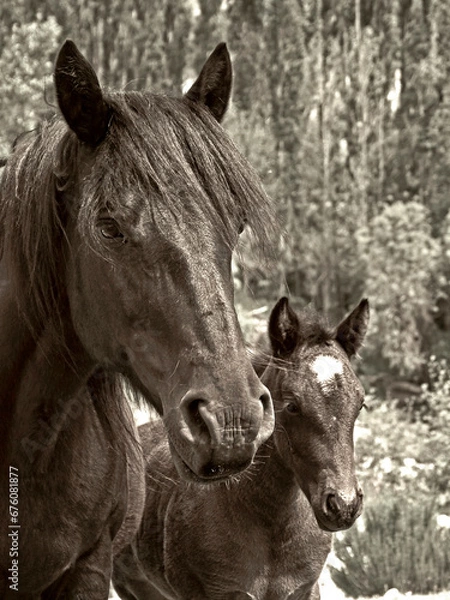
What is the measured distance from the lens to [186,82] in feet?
86.6

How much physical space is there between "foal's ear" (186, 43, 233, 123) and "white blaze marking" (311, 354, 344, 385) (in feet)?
6.52

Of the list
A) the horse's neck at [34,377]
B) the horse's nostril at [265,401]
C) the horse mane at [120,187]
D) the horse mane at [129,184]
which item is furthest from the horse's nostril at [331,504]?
the horse's nostril at [265,401]

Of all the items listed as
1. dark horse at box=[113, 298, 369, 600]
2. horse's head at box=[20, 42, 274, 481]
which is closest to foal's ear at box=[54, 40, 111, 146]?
horse's head at box=[20, 42, 274, 481]

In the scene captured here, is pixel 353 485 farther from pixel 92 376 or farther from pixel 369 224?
pixel 369 224

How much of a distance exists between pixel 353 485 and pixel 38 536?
2.00 m

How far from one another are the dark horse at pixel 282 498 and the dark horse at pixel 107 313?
1646 millimetres

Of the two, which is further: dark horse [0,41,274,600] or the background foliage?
the background foliage

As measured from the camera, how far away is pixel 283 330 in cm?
531

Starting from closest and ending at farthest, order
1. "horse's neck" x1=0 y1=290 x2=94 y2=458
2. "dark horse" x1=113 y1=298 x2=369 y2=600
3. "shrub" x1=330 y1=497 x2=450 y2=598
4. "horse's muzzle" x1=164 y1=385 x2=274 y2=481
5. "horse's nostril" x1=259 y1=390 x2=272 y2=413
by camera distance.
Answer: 1. "horse's muzzle" x1=164 y1=385 x2=274 y2=481
2. "horse's nostril" x1=259 y1=390 x2=272 y2=413
3. "horse's neck" x1=0 y1=290 x2=94 y2=458
4. "dark horse" x1=113 y1=298 x2=369 y2=600
5. "shrub" x1=330 y1=497 x2=450 y2=598

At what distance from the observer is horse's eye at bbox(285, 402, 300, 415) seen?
5145mm

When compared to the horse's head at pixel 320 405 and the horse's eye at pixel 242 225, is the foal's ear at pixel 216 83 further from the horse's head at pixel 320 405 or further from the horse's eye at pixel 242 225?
the horse's head at pixel 320 405

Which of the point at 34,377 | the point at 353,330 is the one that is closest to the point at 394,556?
the point at 353,330

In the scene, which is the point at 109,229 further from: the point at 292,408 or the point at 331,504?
the point at 292,408

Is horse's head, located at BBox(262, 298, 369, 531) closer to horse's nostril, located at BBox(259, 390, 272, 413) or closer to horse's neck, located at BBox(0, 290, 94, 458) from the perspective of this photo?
horse's neck, located at BBox(0, 290, 94, 458)
